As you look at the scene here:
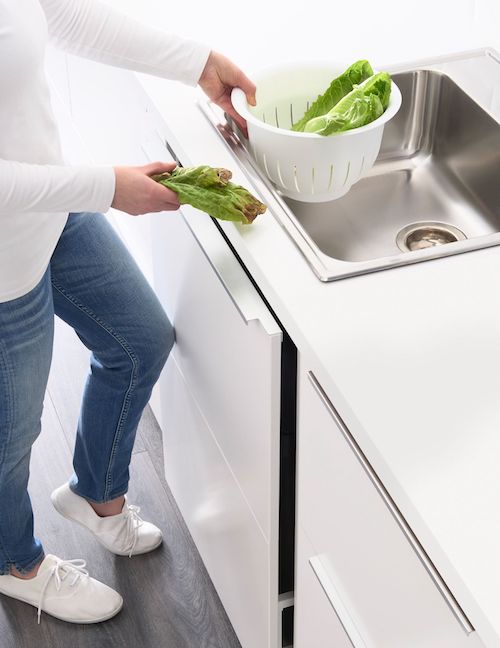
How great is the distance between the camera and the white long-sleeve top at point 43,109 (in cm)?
115

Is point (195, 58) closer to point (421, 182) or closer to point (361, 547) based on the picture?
point (421, 182)

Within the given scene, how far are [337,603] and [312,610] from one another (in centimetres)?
14

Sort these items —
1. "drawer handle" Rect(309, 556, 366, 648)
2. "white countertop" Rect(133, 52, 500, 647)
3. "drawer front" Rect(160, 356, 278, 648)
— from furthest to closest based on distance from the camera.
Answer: "drawer front" Rect(160, 356, 278, 648), "drawer handle" Rect(309, 556, 366, 648), "white countertop" Rect(133, 52, 500, 647)

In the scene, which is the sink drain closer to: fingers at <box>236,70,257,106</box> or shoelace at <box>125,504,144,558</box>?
fingers at <box>236,70,257,106</box>

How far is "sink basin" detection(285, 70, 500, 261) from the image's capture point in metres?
1.42

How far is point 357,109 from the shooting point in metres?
1.19

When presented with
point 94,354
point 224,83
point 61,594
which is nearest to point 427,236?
point 224,83

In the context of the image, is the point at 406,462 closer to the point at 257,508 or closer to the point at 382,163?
the point at 257,508

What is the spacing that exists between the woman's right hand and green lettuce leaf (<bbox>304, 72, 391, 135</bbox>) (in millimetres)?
210

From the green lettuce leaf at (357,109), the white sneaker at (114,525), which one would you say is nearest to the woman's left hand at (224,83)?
the green lettuce leaf at (357,109)

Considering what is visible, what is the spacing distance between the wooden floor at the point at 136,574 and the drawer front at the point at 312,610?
0.47 meters

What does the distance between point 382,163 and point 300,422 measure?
0.56 metres

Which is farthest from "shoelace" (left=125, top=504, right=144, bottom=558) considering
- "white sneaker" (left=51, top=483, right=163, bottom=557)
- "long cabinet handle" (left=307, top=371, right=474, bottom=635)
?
"long cabinet handle" (left=307, top=371, right=474, bottom=635)

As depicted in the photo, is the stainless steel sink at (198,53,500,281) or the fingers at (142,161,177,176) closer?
the fingers at (142,161,177,176)
